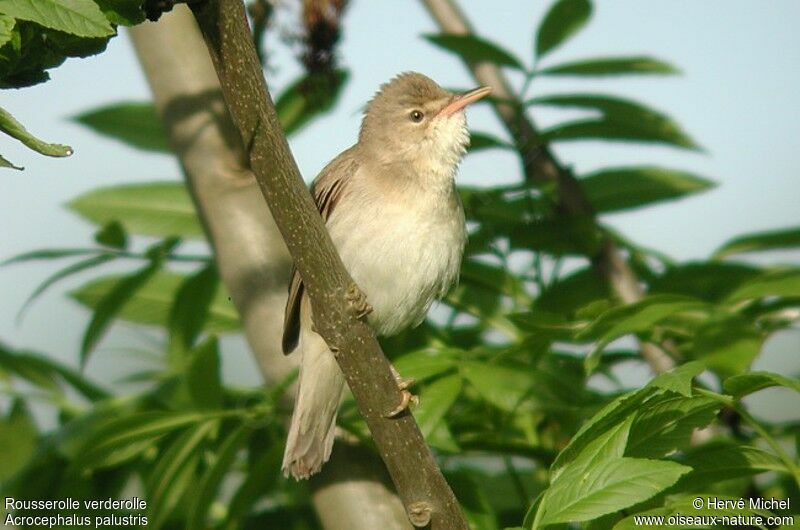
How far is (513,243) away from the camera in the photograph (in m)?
3.12

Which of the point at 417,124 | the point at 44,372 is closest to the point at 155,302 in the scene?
the point at 44,372

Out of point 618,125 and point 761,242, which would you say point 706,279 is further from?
point 618,125

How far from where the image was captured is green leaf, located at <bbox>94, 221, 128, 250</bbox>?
10.5ft

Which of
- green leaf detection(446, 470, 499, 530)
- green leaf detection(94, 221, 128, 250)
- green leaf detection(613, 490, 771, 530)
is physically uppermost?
green leaf detection(94, 221, 128, 250)

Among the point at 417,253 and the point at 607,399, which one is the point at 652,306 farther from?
the point at 417,253

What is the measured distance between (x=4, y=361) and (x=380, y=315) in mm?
1120

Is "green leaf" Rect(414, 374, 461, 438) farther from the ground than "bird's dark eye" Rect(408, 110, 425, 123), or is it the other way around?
"bird's dark eye" Rect(408, 110, 425, 123)

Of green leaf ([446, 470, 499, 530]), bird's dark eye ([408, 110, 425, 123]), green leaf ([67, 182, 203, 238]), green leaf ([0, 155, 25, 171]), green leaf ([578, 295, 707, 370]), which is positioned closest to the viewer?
green leaf ([0, 155, 25, 171])

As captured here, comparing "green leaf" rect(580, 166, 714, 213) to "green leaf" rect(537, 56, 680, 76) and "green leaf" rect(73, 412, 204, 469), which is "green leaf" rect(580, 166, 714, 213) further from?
"green leaf" rect(73, 412, 204, 469)

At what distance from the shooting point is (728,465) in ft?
6.54

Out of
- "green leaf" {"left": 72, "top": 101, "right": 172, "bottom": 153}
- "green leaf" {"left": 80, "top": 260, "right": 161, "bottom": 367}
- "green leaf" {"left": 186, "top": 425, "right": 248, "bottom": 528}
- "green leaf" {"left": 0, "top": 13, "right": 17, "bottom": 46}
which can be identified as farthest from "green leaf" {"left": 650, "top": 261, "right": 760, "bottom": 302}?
"green leaf" {"left": 0, "top": 13, "right": 17, "bottom": 46}

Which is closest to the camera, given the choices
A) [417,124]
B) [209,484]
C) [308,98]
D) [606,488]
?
[606,488]

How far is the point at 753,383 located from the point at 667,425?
0.16 meters

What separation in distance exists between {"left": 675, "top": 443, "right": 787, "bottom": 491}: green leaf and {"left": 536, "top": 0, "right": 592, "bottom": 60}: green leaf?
5.20 feet
